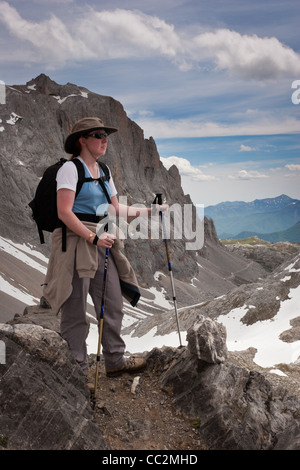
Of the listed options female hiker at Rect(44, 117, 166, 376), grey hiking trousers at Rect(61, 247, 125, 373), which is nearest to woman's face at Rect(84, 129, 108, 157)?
female hiker at Rect(44, 117, 166, 376)

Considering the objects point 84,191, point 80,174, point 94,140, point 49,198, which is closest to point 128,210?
point 84,191

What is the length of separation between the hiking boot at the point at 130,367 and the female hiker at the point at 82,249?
51.1 inches

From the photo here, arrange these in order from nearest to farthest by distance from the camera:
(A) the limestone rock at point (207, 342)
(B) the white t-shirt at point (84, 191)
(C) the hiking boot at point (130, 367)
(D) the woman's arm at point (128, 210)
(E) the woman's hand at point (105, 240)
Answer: (B) the white t-shirt at point (84, 191)
(E) the woman's hand at point (105, 240)
(D) the woman's arm at point (128, 210)
(A) the limestone rock at point (207, 342)
(C) the hiking boot at point (130, 367)

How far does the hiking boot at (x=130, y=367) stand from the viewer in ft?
27.2

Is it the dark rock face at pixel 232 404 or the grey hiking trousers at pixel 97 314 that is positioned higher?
the grey hiking trousers at pixel 97 314

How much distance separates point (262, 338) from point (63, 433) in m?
25.5

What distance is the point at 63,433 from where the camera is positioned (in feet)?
18.4

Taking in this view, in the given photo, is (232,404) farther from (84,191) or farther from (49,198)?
(49,198)

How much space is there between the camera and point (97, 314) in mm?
7438

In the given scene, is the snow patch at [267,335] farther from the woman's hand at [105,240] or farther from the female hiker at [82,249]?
the woman's hand at [105,240]

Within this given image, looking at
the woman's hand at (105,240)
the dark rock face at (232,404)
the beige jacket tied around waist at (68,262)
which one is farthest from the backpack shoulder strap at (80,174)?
the dark rock face at (232,404)

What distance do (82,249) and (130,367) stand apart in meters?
3.47

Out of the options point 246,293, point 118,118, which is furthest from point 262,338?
point 118,118

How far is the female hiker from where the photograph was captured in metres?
6.45
